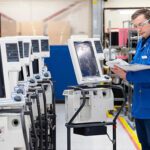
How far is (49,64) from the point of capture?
8984 mm

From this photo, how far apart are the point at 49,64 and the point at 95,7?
11.5 feet

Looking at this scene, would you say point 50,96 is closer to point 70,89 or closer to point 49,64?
point 70,89

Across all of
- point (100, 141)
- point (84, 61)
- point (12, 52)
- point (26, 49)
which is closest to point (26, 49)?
point (26, 49)

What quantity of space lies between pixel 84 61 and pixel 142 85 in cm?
83

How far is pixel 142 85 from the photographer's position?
3.73 meters

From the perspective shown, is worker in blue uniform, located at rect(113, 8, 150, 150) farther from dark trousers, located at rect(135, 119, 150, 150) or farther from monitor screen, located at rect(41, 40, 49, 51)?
monitor screen, located at rect(41, 40, 49, 51)

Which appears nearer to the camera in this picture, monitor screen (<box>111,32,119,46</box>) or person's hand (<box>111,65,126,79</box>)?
person's hand (<box>111,65,126,79</box>)

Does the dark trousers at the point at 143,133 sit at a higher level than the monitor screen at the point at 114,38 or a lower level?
lower

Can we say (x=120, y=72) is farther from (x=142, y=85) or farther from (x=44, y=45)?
(x=44, y=45)

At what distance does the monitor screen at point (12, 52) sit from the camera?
2990mm

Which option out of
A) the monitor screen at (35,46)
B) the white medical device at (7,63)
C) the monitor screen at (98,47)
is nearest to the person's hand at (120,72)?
the monitor screen at (98,47)

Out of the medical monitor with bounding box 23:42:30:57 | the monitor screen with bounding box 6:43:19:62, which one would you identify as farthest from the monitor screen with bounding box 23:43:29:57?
the monitor screen with bounding box 6:43:19:62

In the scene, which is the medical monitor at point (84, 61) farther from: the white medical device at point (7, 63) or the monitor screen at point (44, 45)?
the white medical device at point (7, 63)

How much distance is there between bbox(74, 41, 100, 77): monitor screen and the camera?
14.0 feet
